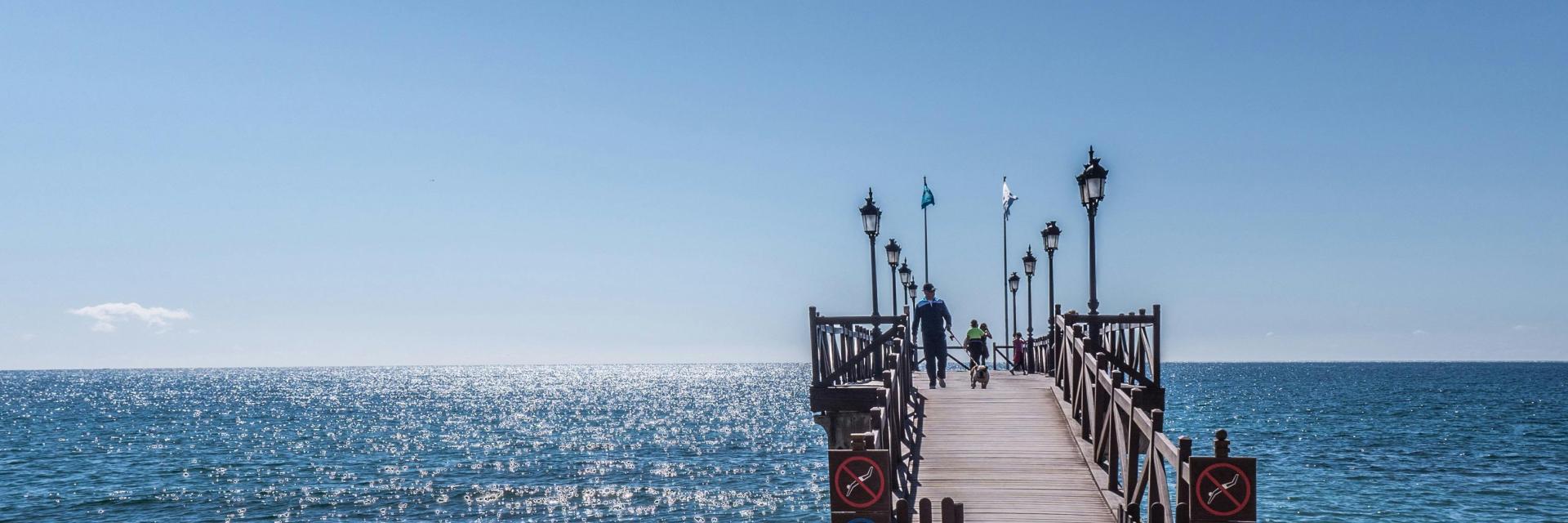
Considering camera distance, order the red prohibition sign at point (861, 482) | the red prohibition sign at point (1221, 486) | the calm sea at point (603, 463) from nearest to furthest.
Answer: the red prohibition sign at point (1221, 486) → the red prohibition sign at point (861, 482) → the calm sea at point (603, 463)

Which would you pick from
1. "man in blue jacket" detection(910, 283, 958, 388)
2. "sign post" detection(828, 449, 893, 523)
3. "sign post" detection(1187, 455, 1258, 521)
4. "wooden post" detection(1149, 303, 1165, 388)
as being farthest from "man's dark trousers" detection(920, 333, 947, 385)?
"sign post" detection(1187, 455, 1258, 521)

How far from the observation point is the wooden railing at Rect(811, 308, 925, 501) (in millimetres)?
11117

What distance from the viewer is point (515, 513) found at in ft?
103

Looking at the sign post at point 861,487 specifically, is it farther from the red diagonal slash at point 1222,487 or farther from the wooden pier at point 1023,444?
the red diagonal slash at point 1222,487

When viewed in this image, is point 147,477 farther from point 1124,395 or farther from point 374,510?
point 1124,395

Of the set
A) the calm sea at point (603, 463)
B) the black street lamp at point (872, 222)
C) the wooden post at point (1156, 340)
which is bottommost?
the calm sea at point (603, 463)

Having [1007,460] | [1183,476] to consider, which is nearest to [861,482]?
[1183,476]

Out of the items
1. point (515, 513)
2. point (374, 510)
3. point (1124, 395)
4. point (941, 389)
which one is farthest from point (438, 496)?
point (1124, 395)

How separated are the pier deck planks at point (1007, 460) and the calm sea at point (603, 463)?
1436cm

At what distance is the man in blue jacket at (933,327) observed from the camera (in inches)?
667

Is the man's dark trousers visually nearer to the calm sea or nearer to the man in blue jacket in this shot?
the man in blue jacket

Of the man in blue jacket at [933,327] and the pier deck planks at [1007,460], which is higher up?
the man in blue jacket at [933,327]

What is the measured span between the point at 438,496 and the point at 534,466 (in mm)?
9147

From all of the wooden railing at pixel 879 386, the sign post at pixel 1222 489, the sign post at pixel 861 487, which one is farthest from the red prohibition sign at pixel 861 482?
the sign post at pixel 1222 489
